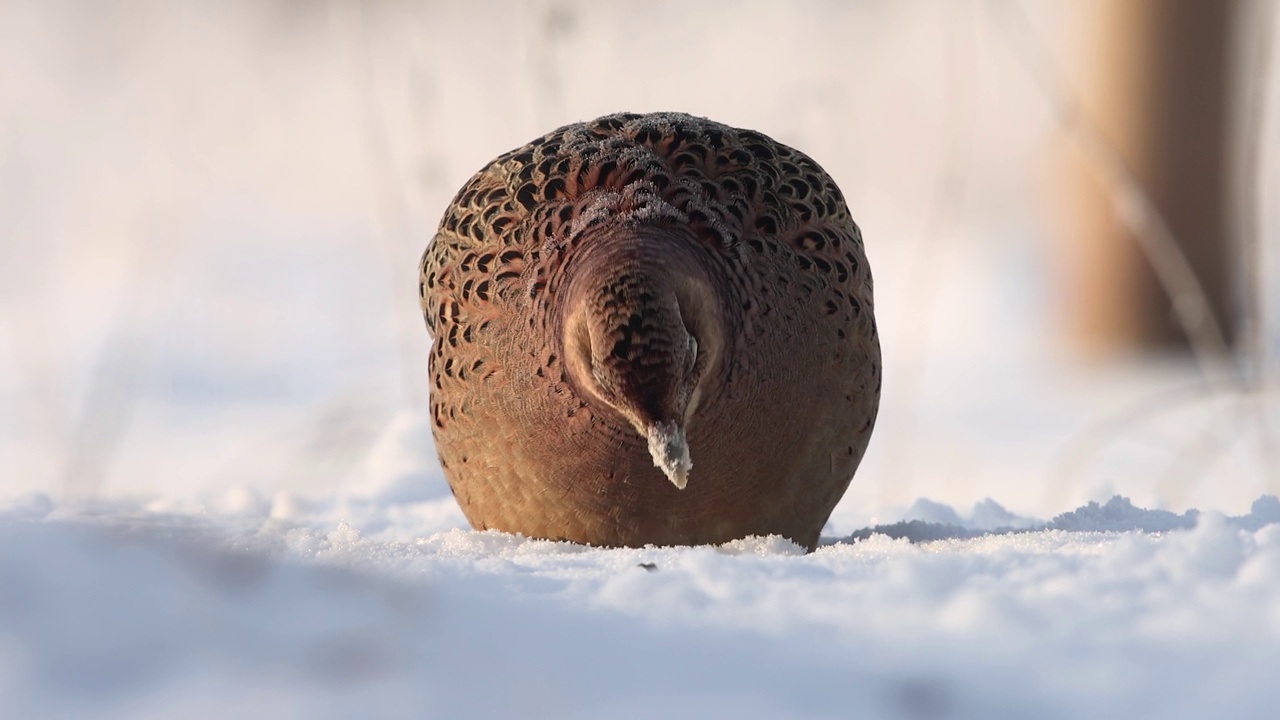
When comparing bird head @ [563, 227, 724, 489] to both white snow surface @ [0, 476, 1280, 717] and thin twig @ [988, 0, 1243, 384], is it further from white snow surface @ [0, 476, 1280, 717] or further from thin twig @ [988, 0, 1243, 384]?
thin twig @ [988, 0, 1243, 384]

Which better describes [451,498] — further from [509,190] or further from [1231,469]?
[1231,469]

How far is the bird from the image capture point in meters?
2.96

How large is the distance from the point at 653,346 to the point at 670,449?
0.23 m

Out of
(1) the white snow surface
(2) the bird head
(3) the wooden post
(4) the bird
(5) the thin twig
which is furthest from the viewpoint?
(3) the wooden post

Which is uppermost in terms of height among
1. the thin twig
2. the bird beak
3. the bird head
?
the thin twig

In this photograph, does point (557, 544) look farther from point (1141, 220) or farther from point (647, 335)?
point (1141, 220)

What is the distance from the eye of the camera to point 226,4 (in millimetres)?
10891

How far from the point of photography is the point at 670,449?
285cm

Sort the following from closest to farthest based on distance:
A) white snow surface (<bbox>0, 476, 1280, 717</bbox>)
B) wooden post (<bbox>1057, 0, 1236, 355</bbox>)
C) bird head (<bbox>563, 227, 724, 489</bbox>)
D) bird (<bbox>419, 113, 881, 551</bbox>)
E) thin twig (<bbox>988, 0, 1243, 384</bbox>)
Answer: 1. white snow surface (<bbox>0, 476, 1280, 717</bbox>)
2. bird head (<bbox>563, 227, 724, 489</bbox>)
3. bird (<bbox>419, 113, 881, 551</bbox>)
4. thin twig (<bbox>988, 0, 1243, 384</bbox>)
5. wooden post (<bbox>1057, 0, 1236, 355</bbox>)

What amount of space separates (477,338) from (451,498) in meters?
1.22

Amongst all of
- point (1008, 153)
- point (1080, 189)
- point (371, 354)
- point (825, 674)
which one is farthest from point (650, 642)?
point (1008, 153)

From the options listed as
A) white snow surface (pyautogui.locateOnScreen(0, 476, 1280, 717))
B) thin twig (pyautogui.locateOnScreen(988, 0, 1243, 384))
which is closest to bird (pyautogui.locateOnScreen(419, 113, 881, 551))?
white snow surface (pyautogui.locateOnScreen(0, 476, 1280, 717))

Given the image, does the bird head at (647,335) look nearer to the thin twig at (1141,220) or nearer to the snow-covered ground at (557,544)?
the snow-covered ground at (557,544)

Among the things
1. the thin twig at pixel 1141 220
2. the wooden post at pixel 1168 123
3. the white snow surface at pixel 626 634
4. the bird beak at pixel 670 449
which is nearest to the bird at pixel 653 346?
the bird beak at pixel 670 449
